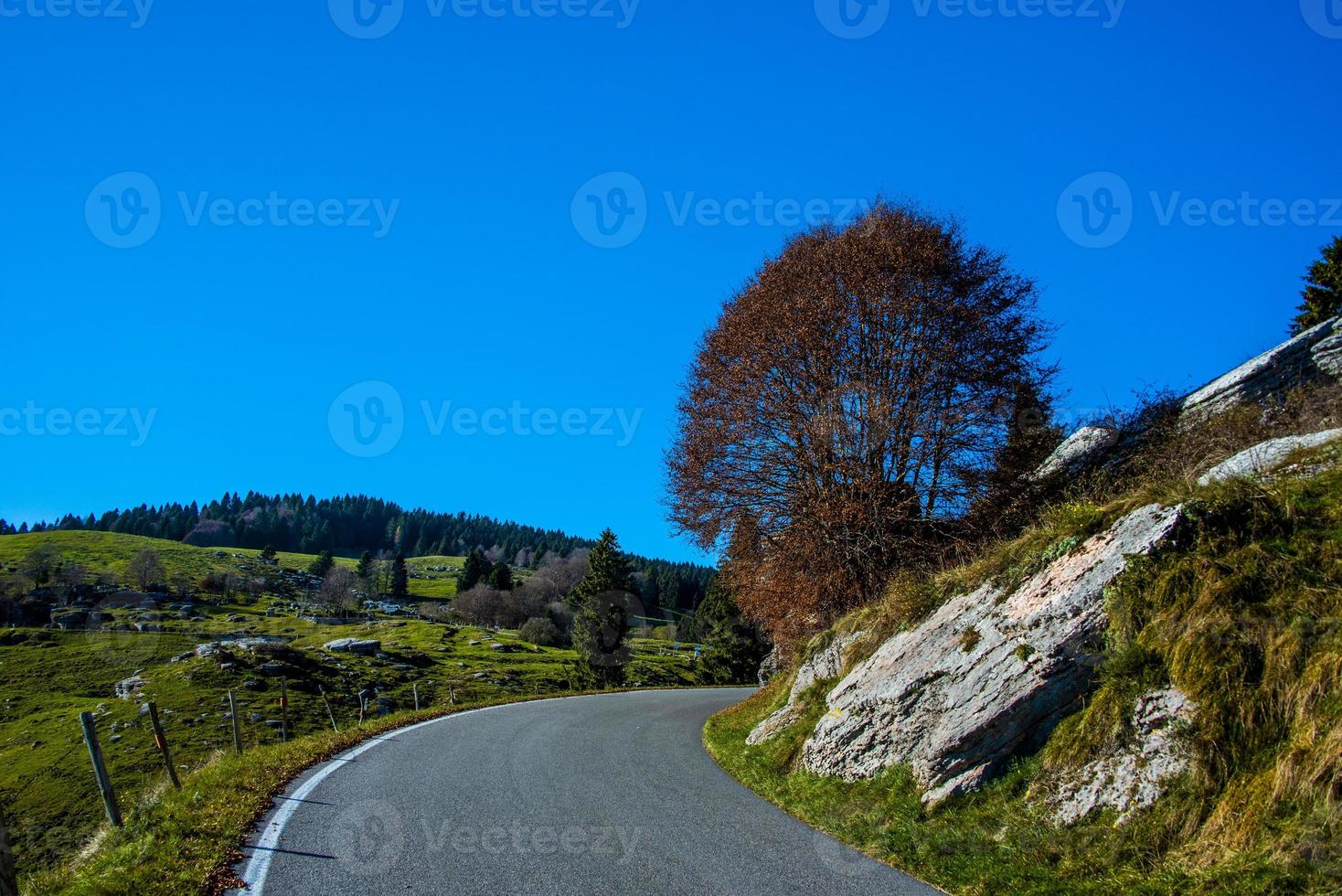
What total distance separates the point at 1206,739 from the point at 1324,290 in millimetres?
24922

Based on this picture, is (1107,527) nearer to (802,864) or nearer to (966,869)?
(966,869)

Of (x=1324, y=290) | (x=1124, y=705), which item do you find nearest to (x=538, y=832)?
(x=1124, y=705)

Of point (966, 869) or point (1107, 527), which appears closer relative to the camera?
point (966, 869)

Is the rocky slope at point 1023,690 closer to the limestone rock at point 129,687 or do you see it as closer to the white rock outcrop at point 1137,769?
the white rock outcrop at point 1137,769

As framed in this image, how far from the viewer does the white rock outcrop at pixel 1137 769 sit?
6.10 m

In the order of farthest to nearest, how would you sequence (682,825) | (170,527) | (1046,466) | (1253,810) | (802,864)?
1. (170,527)
2. (1046,466)
3. (682,825)
4. (802,864)
5. (1253,810)

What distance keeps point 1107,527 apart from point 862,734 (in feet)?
12.6

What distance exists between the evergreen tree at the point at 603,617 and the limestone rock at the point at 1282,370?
4110 cm

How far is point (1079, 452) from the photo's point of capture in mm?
15773

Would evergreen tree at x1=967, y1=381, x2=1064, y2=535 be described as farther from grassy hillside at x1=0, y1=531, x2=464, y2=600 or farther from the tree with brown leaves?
grassy hillside at x1=0, y1=531, x2=464, y2=600

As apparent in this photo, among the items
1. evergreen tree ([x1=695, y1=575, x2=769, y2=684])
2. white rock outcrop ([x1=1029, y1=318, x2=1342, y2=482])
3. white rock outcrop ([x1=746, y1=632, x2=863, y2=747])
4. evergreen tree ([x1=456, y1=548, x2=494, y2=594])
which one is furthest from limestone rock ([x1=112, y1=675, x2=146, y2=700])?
evergreen tree ([x1=456, y1=548, x2=494, y2=594])

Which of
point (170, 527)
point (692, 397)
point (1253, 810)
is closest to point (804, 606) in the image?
point (692, 397)

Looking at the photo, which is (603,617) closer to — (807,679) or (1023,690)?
(807,679)

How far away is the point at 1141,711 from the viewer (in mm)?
6582
